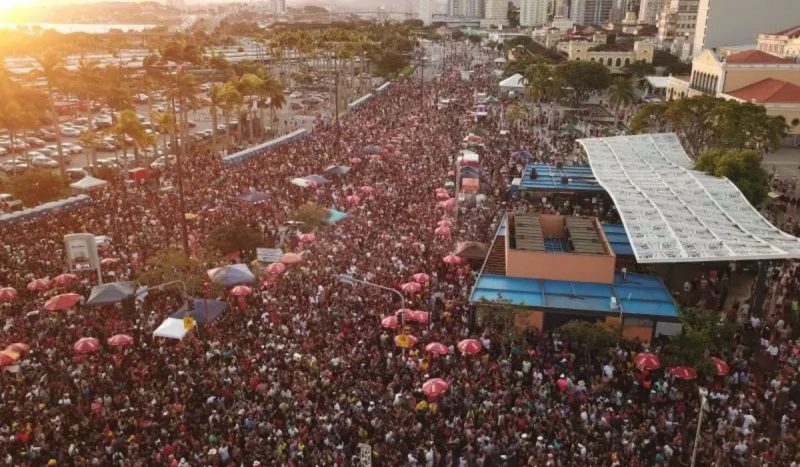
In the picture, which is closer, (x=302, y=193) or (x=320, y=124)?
(x=302, y=193)

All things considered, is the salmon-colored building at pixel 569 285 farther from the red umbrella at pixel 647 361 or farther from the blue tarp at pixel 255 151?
the blue tarp at pixel 255 151

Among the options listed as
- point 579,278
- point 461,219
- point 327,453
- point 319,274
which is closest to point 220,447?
point 327,453

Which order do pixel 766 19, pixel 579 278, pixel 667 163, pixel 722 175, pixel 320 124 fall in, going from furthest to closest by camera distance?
pixel 766 19, pixel 320 124, pixel 667 163, pixel 722 175, pixel 579 278

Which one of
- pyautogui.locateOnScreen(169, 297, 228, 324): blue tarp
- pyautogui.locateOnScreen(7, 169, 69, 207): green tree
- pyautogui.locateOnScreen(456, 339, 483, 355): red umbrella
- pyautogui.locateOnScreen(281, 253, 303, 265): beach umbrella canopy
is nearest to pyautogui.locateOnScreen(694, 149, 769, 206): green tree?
pyautogui.locateOnScreen(456, 339, 483, 355): red umbrella

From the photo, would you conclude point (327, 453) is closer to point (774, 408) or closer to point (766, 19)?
point (774, 408)

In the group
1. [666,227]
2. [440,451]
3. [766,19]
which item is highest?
[766,19]

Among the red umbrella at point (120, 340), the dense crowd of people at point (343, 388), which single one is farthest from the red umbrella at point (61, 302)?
the red umbrella at point (120, 340)

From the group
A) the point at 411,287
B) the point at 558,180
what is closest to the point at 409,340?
the point at 411,287
